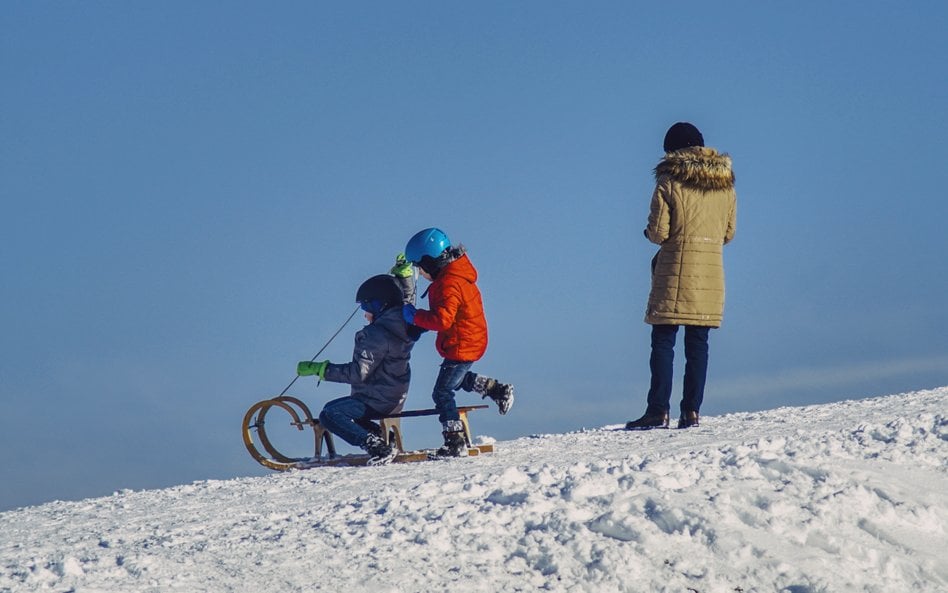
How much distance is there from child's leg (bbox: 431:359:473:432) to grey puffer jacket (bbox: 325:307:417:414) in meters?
0.48

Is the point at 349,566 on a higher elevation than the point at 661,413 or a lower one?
lower

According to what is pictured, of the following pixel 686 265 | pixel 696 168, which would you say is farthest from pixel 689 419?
pixel 696 168

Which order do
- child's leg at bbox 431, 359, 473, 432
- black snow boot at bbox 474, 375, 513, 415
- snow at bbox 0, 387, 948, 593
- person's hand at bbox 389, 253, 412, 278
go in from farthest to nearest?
person's hand at bbox 389, 253, 412, 278
black snow boot at bbox 474, 375, 513, 415
child's leg at bbox 431, 359, 473, 432
snow at bbox 0, 387, 948, 593

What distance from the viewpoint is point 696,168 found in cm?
1018

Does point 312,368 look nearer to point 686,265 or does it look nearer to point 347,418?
point 347,418

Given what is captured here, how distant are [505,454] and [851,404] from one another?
399 centimetres

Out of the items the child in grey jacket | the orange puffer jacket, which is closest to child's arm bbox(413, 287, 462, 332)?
the orange puffer jacket

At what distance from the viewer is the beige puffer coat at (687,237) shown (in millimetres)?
10125

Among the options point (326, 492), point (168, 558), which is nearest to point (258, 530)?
point (168, 558)

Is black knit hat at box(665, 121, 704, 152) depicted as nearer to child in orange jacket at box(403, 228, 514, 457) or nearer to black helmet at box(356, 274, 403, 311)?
child in orange jacket at box(403, 228, 514, 457)

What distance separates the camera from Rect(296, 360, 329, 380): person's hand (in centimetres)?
1007

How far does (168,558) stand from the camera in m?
6.38

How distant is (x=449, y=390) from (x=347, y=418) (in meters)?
1.04

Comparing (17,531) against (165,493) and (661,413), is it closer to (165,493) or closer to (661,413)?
(165,493)
